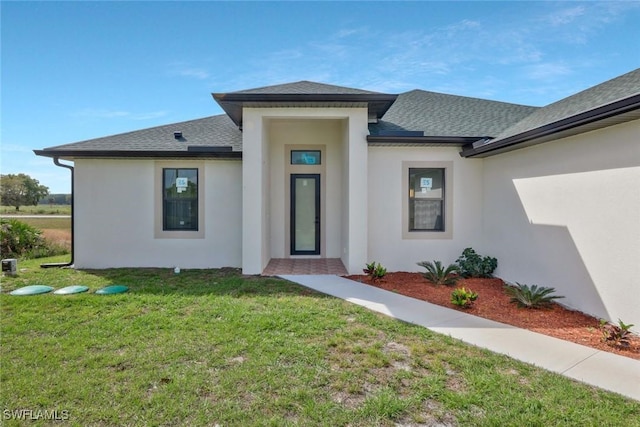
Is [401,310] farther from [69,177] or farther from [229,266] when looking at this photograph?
[69,177]

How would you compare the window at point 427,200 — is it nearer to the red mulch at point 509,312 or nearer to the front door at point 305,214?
the red mulch at point 509,312

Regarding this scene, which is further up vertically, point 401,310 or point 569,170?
point 569,170

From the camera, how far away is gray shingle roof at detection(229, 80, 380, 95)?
298 inches

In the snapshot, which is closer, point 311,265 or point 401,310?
point 401,310

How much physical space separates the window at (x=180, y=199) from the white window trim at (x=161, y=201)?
0.27 feet

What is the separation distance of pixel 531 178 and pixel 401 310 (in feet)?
13.2

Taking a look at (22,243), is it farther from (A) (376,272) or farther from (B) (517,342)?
(B) (517,342)

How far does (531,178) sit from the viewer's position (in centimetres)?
657

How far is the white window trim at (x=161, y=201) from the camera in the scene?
8805 mm

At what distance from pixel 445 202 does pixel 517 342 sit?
4.79 metres

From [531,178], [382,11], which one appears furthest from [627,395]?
[382,11]

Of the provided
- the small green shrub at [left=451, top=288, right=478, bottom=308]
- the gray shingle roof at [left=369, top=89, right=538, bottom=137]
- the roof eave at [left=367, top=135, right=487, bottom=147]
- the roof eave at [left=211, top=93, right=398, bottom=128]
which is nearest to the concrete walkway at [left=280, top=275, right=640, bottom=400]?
the small green shrub at [left=451, top=288, right=478, bottom=308]

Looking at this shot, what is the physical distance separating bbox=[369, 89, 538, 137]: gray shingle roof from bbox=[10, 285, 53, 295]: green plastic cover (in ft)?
27.1

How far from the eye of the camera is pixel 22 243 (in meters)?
10.8
